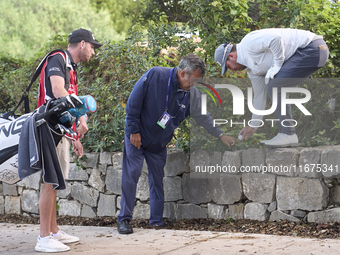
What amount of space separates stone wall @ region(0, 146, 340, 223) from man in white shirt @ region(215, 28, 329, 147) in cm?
31

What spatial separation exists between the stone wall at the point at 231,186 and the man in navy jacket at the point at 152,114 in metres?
0.41

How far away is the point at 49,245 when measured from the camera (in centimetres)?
349

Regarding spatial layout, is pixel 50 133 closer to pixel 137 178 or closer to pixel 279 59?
pixel 137 178

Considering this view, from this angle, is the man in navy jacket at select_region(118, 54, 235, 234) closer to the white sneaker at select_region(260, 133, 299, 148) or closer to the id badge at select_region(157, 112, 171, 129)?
the id badge at select_region(157, 112, 171, 129)

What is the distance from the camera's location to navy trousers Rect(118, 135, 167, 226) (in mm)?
4348

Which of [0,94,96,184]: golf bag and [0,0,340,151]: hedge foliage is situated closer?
[0,94,96,184]: golf bag

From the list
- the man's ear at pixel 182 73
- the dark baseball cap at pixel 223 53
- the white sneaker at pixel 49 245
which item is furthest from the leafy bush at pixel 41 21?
the white sneaker at pixel 49 245

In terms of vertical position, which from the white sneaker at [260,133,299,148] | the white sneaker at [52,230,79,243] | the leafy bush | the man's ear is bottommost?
the white sneaker at [52,230,79,243]

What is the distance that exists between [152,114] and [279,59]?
138 cm

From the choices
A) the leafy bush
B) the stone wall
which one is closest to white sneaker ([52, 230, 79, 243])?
the stone wall

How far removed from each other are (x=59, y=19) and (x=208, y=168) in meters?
13.9

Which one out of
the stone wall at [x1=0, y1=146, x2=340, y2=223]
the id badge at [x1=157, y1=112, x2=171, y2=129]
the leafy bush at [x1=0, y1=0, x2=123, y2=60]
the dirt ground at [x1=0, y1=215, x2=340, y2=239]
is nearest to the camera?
the dirt ground at [x1=0, y1=215, x2=340, y2=239]

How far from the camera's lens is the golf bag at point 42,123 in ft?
11.0

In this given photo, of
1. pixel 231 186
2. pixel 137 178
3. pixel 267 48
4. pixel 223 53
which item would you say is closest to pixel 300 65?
pixel 267 48
